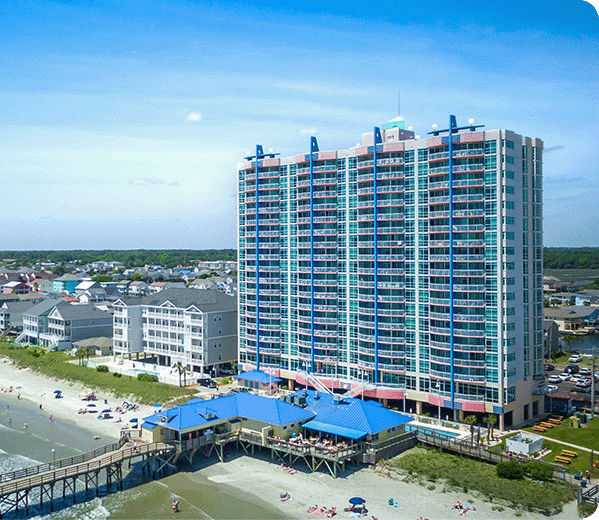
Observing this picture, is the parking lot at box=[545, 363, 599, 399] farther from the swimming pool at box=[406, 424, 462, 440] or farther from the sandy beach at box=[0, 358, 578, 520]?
the sandy beach at box=[0, 358, 578, 520]

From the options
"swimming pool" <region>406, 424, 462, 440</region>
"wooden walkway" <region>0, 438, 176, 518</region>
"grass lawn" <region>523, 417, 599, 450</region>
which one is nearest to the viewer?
A: "wooden walkway" <region>0, 438, 176, 518</region>

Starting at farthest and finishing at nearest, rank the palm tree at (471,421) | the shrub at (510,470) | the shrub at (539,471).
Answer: the palm tree at (471,421) < the shrub at (510,470) < the shrub at (539,471)

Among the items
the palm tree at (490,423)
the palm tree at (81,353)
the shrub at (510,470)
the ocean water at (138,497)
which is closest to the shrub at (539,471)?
the shrub at (510,470)

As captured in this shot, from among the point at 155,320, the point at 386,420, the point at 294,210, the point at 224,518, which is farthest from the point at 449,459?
the point at 155,320

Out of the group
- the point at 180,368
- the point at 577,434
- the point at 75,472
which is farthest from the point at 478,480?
the point at 180,368

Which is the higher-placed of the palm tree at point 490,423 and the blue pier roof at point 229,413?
the blue pier roof at point 229,413

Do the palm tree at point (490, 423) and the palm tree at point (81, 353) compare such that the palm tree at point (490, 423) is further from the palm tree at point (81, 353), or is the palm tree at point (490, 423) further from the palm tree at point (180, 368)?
the palm tree at point (81, 353)

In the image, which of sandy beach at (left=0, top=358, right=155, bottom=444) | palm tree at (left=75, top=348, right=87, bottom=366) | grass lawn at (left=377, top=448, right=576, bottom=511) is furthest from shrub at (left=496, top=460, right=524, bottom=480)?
palm tree at (left=75, top=348, right=87, bottom=366)
